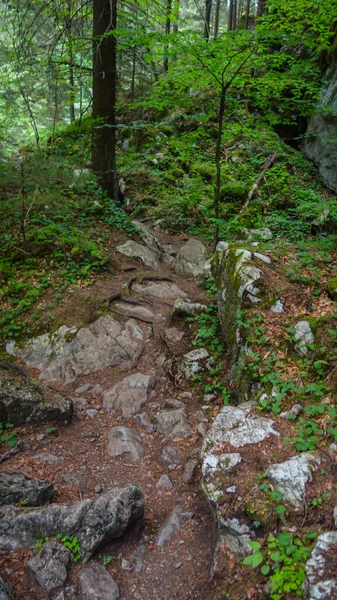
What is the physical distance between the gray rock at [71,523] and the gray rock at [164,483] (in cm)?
71

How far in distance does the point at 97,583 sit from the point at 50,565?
39 cm

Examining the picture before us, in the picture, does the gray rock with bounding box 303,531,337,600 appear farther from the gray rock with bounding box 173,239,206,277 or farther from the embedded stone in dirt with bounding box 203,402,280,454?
the gray rock with bounding box 173,239,206,277

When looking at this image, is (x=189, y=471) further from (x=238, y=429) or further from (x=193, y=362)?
(x=193, y=362)

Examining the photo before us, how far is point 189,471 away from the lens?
3938mm

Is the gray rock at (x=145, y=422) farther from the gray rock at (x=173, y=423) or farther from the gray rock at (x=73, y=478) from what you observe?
the gray rock at (x=73, y=478)

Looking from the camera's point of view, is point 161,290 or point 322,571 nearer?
point 322,571

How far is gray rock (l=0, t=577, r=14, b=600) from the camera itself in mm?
2400

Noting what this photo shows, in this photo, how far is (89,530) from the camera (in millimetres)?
2971

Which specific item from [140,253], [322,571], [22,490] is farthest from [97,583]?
[140,253]

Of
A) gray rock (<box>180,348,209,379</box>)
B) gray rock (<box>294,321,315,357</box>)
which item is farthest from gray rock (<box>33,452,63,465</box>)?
gray rock (<box>294,321,315,357</box>)

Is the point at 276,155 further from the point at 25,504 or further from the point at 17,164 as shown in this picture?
the point at 25,504

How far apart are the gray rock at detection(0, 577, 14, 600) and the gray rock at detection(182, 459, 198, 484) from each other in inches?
74.9

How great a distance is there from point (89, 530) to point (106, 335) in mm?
3339

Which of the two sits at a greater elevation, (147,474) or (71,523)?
(71,523)
